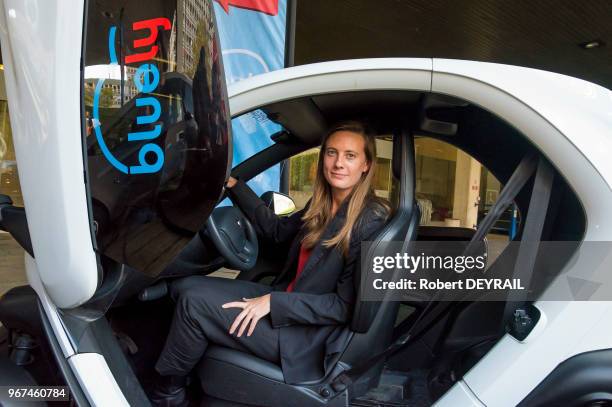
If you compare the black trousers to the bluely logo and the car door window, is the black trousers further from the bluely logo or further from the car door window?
the car door window

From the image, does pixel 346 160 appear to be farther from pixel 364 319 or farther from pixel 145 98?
pixel 145 98

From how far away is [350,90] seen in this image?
55.6 inches

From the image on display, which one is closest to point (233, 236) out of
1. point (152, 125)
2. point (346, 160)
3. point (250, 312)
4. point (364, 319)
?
point (250, 312)

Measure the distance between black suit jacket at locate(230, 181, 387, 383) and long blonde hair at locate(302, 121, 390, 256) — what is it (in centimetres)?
2

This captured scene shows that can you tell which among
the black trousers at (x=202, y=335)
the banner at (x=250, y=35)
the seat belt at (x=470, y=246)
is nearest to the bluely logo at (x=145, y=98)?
the black trousers at (x=202, y=335)

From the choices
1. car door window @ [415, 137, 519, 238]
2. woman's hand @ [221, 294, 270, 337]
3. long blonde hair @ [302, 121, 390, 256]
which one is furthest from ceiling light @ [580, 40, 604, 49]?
woman's hand @ [221, 294, 270, 337]

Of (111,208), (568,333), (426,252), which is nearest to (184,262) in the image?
(111,208)

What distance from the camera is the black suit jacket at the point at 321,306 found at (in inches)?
56.8

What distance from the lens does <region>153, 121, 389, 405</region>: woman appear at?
4.75 feet

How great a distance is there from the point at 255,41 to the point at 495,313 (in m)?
3.37

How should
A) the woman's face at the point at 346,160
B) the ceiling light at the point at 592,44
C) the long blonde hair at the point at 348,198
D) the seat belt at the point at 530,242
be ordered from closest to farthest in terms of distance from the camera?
the seat belt at the point at 530,242 → the long blonde hair at the point at 348,198 → the woman's face at the point at 346,160 → the ceiling light at the point at 592,44

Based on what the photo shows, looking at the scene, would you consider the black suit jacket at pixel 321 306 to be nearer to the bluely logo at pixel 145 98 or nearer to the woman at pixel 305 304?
the woman at pixel 305 304

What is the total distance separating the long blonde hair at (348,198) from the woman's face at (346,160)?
0.06 ft

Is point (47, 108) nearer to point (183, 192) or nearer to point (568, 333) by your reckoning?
point (183, 192)
